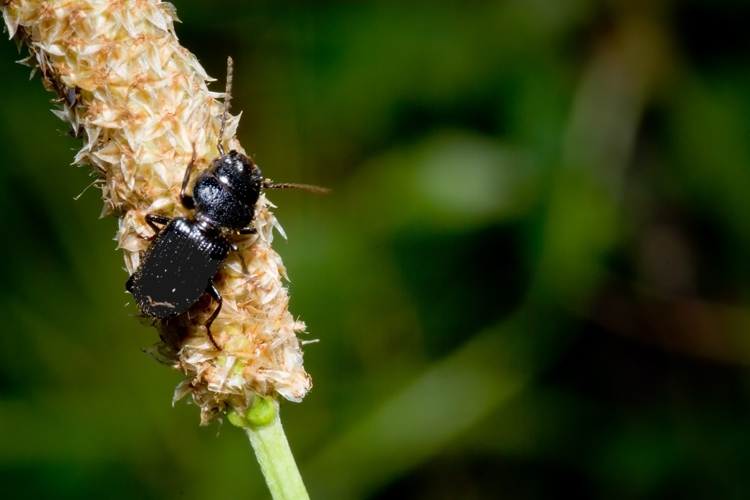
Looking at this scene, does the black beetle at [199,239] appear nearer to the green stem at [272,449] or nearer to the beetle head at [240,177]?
the beetle head at [240,177]

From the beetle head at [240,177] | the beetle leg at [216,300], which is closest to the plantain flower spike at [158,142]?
the beetle leg at [216,300]

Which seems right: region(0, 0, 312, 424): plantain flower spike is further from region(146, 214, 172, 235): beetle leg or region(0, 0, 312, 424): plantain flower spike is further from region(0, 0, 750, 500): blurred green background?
region(0, 0, 750, 500): blurred green background

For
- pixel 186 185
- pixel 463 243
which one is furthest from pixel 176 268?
pixel 463 243

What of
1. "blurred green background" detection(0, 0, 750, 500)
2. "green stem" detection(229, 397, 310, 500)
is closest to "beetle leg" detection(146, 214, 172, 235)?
"green stem" detection(229, 397, 310, 500)

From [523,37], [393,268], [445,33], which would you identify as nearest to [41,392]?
[393,268]

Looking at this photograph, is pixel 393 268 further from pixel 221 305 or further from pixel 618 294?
pixel 221 305

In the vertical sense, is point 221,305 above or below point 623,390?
above

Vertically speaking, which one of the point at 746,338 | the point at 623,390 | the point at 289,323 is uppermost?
the point at 289,323

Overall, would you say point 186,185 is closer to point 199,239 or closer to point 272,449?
A: point 199,239
